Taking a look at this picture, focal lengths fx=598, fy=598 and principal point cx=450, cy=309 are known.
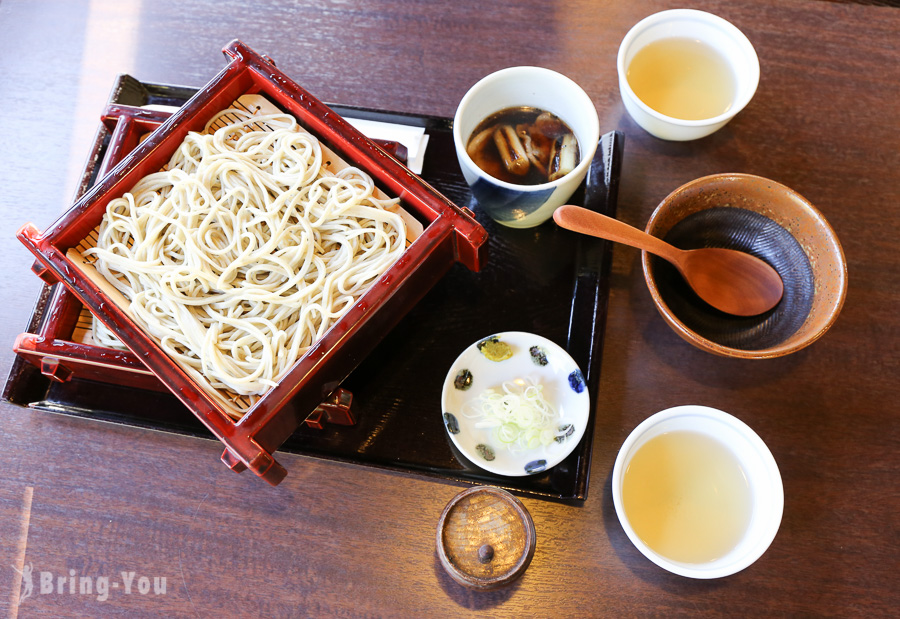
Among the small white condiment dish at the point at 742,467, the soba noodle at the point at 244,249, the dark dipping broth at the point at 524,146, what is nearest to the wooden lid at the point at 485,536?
the small white condiment dish at the point at 742,467

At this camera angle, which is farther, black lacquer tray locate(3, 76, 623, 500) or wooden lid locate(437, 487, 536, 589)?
black lacquer tray locate(3, 76, 623, 500)

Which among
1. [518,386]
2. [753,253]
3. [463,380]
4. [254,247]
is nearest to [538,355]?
[518,386]

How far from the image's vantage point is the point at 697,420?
4.27ft

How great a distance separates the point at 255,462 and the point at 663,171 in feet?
4.05

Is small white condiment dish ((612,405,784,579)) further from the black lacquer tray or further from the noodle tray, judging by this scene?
the noodle tray

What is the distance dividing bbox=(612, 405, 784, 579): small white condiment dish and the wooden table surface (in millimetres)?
115

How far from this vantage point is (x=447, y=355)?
1483 millimetres

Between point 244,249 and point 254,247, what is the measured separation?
0.03 meters

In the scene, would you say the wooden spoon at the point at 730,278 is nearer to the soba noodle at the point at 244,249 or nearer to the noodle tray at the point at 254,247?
the noodle tray at the point at 254,247

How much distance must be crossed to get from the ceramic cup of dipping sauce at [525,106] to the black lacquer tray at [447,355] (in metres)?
0.13

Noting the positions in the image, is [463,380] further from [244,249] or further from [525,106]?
[525,106]

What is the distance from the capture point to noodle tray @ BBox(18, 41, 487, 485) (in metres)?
1.20

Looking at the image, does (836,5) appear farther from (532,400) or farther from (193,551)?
(193,551)

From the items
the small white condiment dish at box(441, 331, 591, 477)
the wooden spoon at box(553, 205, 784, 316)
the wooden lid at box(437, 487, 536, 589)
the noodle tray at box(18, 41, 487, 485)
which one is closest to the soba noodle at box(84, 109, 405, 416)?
the noodle tray at box(18, 41, 487, 485)
